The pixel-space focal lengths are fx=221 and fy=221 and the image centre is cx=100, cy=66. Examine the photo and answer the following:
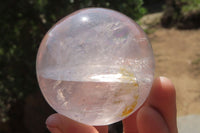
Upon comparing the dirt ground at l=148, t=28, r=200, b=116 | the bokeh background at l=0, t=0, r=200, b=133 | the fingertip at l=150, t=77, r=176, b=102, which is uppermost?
the fingertip at l=150, t=77, r=176, b=102

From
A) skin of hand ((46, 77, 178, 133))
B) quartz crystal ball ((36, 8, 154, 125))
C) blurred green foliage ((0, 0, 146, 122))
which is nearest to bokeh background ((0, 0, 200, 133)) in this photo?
blurred green foliage ((0, 0, 146, 122))

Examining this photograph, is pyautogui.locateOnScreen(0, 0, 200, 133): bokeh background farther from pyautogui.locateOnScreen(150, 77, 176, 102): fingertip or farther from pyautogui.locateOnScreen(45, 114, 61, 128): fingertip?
pyautogui.locateOnScreen(45, 114, 61, 128): fingertip

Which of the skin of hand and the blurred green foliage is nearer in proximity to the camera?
the skin of hand

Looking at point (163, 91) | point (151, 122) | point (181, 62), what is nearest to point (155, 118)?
point (151, 122)

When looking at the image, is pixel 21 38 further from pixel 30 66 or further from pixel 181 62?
pixel 181 62

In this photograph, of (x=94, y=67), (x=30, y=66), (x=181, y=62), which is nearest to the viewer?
(x=94, y=67)

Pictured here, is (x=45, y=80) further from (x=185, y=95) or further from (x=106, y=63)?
(x=185, y=95)

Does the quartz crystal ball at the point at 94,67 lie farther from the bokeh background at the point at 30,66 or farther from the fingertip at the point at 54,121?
the bokeh background at the point at 30,66
